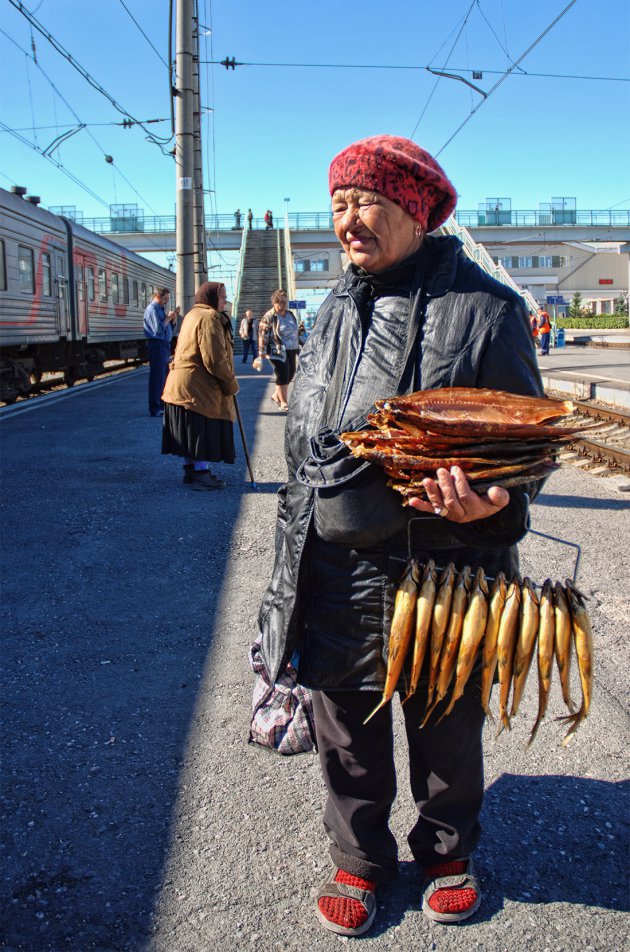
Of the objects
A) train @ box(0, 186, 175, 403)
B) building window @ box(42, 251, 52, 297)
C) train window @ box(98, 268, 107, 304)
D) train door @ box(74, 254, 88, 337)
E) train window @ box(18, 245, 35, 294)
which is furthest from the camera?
train window @ box(98, 268, 107, 304)

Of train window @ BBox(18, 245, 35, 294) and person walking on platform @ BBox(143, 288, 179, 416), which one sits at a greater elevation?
train window @ BBox(18, 245, 35, 294)

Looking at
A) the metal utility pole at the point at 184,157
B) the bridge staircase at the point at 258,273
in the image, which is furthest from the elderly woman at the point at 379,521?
the bridge staircase at the point at 258,273

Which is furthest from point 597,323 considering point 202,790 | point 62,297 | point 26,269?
point 202,790

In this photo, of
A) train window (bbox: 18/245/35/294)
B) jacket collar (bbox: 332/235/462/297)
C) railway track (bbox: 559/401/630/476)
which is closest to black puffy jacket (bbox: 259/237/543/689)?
jacket collar (bbox: 332/235/462/297)

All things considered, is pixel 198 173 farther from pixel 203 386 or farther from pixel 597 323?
pixel 597 323

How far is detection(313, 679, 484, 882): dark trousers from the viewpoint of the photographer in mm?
2191

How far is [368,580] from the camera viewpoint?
2.07 m

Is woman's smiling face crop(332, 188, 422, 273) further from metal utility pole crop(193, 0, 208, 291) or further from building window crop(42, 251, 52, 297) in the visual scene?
building window crop(42, 251, 52, 297)

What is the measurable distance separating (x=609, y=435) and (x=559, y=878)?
8832mm

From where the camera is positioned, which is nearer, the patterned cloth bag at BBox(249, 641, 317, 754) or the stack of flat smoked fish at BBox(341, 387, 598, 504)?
the stack of flat smoked fish at BBox(341, 387, 598, 504)

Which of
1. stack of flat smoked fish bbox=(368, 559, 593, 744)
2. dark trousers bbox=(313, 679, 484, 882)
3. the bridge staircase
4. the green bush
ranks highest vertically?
the bridge staircase

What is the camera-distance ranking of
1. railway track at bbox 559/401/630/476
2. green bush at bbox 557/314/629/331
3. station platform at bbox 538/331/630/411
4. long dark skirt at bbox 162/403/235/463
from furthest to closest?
→ green bush at bbox 557/314/629/331
station platform at bbox 538/331/630/411
railway track at bbox 559/401/630/476
long dark skirt at bbox 162/403/235/463

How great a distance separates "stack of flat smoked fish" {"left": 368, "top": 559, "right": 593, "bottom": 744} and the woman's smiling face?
2.53 feet

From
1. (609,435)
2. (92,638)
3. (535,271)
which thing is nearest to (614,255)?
(535,271)
